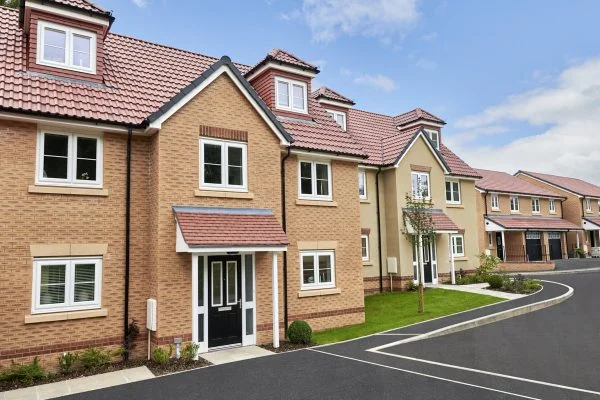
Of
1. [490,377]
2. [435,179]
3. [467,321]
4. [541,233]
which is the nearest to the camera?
[490,377]

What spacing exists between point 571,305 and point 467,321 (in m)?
6.32

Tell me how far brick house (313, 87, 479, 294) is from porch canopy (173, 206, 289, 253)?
31.3 feet

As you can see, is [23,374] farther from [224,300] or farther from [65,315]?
[224,300]

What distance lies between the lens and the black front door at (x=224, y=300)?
12031mm

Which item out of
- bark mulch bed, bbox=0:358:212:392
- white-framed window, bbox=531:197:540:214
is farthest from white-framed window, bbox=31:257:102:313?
white-framed window, bbox=531:197:540:214

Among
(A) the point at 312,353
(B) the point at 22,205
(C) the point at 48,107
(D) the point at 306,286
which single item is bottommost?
(A) the point at 312,353

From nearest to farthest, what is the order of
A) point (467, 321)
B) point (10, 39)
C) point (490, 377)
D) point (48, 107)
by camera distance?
point (490, 377) → point (48, 107) → point (10, 39) → point (467, 321)

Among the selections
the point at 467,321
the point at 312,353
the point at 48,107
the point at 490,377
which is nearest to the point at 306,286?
the point at 312,353

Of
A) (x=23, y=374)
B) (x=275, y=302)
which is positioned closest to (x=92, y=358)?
(x=23, y=374)

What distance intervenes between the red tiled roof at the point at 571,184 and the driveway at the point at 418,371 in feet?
131

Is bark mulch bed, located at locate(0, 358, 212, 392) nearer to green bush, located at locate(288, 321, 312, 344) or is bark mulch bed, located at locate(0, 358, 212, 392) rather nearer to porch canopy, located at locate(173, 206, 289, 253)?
porch canopy, located at locate(173, 206, 289, 253)

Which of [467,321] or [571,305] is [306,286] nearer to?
[467,321]

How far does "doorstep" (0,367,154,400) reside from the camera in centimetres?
870

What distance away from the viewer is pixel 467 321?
14.0 m
